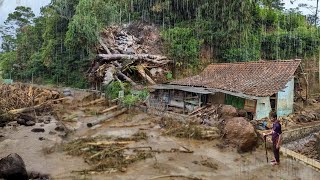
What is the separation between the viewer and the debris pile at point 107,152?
12.5 metres

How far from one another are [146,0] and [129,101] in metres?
16.8

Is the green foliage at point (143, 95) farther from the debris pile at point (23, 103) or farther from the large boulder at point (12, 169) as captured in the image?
the large boulder at point (12, 169)

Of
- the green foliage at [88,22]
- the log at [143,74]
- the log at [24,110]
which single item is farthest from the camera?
the green foliage at [88,22]

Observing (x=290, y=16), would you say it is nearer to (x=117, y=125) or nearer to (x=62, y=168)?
(x=117, y=125)

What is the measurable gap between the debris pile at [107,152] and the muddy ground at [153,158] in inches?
12.1

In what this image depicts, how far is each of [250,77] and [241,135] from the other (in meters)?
9.22

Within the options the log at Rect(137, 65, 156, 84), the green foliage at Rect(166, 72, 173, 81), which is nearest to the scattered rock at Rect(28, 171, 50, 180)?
the log at Rect(137, 65, 156, 84)

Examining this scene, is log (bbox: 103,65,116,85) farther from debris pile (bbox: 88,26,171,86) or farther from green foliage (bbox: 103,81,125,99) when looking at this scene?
green foliage (bbox: 103,81,125,99)

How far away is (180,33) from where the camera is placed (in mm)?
33844

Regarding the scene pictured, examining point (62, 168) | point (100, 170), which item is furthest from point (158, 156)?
point (62, 168)

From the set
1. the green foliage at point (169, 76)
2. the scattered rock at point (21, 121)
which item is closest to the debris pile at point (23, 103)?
the scattered rock at point (21, 121)

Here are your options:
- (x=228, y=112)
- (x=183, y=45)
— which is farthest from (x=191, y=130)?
(x=183, y=45)

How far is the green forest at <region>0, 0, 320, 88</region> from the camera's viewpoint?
107 ft

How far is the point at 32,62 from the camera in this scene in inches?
1649
